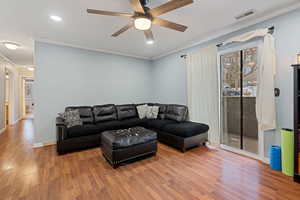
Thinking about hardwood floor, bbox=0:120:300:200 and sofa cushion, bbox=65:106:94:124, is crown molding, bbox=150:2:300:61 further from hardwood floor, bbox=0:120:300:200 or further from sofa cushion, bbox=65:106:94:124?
sofa cushion, bbox=65:106:94:124

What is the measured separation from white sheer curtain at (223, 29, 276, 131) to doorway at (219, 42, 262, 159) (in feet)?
0.76

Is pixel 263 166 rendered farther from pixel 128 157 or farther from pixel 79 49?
pixel 79 49

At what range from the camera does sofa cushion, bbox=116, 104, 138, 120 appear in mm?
4471

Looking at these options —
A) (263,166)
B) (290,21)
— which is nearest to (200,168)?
(263,166)

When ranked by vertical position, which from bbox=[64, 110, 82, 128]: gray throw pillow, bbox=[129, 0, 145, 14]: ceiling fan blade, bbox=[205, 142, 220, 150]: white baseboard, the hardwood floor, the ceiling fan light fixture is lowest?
the hardwood floor

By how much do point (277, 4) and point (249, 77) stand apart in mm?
1274

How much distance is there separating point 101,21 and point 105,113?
8.04 ft

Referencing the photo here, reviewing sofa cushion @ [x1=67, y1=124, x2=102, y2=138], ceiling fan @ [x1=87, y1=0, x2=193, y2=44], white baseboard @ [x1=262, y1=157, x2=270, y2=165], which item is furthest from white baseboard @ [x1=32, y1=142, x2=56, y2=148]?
white baseboard @ [x1=262, y1=157, x2=270, y2=165]

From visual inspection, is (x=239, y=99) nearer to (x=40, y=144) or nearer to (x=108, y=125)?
(x=108, y=125)

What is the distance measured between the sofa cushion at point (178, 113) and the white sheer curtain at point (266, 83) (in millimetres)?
1710

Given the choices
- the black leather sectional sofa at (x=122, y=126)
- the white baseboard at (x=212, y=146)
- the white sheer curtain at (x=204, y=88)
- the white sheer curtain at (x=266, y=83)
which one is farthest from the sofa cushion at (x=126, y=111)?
the white sheer curtain at (x=266, y=83)

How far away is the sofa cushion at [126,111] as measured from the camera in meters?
4.47

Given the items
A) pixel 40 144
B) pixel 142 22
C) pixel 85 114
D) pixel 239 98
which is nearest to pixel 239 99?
pixel 239 98

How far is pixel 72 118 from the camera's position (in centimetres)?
354
